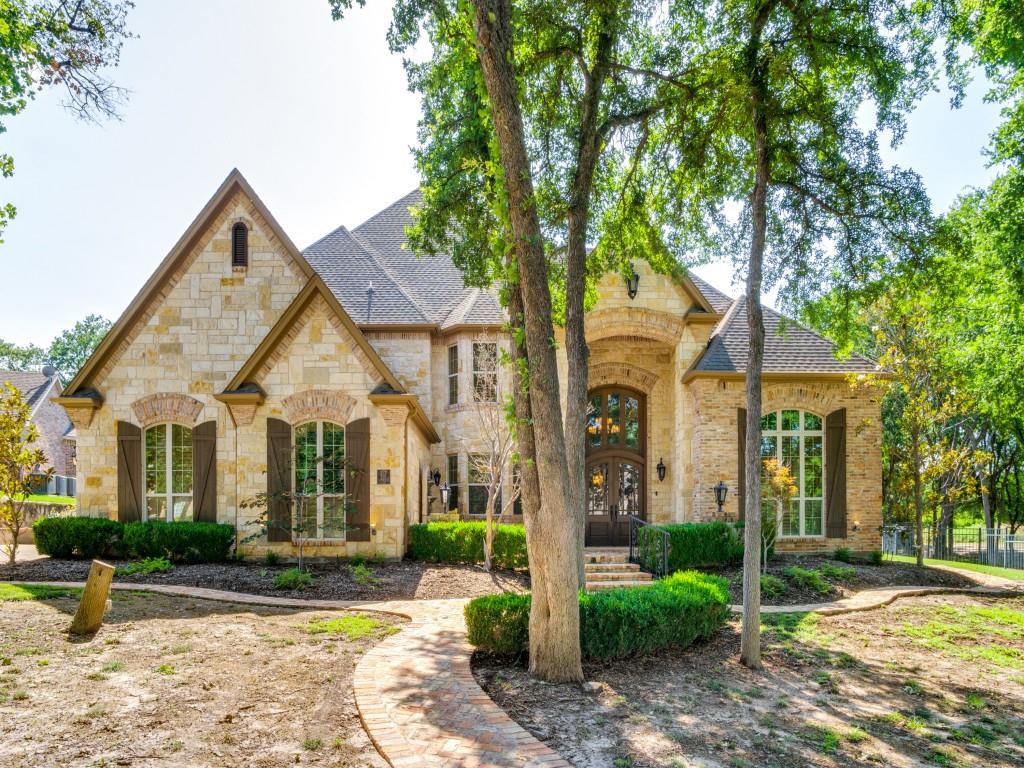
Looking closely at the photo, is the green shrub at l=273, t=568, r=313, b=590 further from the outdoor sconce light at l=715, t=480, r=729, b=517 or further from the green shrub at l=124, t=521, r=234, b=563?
the outdoor sconce light at l=715, t=480, r=729, b=517

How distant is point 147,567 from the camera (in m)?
12.0

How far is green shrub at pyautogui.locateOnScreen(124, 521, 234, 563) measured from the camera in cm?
1334

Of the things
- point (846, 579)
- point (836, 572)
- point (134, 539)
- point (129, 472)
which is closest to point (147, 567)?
point (134, 539)

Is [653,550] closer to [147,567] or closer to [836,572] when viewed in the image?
[836,572]

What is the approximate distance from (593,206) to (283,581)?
8.29 meters

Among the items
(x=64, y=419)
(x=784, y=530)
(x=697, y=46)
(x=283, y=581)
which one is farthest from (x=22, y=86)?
(x=64, y=419)

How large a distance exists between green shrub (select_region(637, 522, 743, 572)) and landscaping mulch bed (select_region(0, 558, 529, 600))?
3064 millimetres

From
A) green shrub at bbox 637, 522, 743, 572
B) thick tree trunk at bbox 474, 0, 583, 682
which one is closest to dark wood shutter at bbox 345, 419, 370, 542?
green shrub at bbox 637, 522, 743, 572

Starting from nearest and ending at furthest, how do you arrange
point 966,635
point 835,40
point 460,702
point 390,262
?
point 460,702 → point 835,40 → point 966,635 → point 390,262

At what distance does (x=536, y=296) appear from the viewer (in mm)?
6727

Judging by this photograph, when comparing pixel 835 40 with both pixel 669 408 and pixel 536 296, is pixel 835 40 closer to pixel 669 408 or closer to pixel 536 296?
pixel 536 296

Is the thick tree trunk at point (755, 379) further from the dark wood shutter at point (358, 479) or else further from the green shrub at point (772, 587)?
the dark wood shutter at point (358, 479)

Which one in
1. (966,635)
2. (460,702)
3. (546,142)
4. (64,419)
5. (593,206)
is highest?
(546,142)

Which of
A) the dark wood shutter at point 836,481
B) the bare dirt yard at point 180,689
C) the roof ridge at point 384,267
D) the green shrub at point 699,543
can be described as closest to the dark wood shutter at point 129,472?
the bare dirt yard at point 180,689
